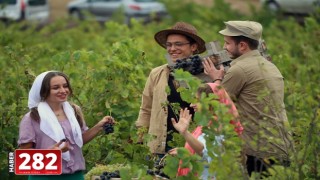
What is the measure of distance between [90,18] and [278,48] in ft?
34.1

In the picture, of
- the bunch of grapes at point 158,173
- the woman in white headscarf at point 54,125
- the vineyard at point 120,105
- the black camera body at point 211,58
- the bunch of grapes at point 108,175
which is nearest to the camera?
the vineyard at point 120,105

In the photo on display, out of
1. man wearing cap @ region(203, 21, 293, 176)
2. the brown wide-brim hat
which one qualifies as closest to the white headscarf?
man wearing cap @ region(203, 21, 293, 176)

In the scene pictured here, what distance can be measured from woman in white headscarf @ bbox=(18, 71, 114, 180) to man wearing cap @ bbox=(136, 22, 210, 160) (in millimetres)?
758

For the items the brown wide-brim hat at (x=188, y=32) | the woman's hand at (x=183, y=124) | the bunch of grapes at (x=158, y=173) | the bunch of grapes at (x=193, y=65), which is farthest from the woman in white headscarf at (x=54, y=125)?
the brown wide-brim hat at (x=188, y=32)

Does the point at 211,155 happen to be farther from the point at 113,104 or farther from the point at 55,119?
the point at 113,104

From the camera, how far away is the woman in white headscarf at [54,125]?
819cm

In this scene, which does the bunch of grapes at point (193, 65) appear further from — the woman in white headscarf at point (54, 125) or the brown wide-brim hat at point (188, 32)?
the woman in white headscarf at point (54, 125)

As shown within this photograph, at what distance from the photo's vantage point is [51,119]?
818cm

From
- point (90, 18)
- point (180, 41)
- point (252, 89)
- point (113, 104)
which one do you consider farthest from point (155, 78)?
point (90, 18)

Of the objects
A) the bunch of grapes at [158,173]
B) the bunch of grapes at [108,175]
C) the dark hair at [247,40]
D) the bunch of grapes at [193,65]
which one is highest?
the dark hair at [247,40]

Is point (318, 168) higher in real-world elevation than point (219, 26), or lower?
lower

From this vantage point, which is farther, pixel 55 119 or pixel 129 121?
pixel 129 121

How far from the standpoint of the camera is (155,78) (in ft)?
29.7

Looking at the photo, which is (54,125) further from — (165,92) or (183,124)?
(183,124)
